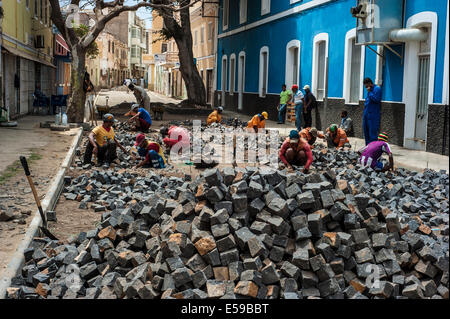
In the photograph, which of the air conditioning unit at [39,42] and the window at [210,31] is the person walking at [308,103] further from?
the window at [210,31]

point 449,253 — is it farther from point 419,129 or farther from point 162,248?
point 419,129

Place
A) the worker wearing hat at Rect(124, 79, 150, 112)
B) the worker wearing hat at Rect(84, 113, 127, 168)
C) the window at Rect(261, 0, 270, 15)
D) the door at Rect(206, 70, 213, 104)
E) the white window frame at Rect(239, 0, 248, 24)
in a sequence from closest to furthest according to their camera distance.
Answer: the worker wearing hat at Rect(84, 113, 127, 168)
the worker wearing hat at Rect(124, 79, 150, 112)
the window at Rect(261, 0, 270, 15)
the white window frame at Rect(239, 0, 248, 24)
the door at Rect(206, 70, 213, 104)

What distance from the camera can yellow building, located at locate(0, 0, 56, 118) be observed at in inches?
843

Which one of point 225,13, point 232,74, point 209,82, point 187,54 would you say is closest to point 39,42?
point 187,54

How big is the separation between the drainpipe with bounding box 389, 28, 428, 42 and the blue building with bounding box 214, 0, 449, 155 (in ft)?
0.08

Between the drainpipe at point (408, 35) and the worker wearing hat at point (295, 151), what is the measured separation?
17.6ft

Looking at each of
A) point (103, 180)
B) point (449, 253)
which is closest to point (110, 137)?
point (103, 180)

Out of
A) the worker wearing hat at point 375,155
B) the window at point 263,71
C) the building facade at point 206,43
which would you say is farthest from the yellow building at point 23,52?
the worker wearing hat at point 375,155

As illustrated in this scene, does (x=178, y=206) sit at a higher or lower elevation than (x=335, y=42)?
lower

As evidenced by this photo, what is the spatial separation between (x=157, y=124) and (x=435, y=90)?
1202 centimetres

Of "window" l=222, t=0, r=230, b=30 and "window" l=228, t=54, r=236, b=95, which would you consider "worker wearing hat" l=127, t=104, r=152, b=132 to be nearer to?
"window" l=228, t=54, r=236, b=95

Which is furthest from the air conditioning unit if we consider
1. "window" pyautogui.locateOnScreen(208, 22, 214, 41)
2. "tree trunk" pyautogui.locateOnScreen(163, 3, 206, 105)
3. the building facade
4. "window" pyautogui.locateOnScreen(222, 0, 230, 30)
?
"window" pyautogui.locateOnScreen(208, 22, 214, 41)

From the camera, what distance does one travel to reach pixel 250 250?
198 inches

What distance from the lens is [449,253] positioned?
10.8 ft
